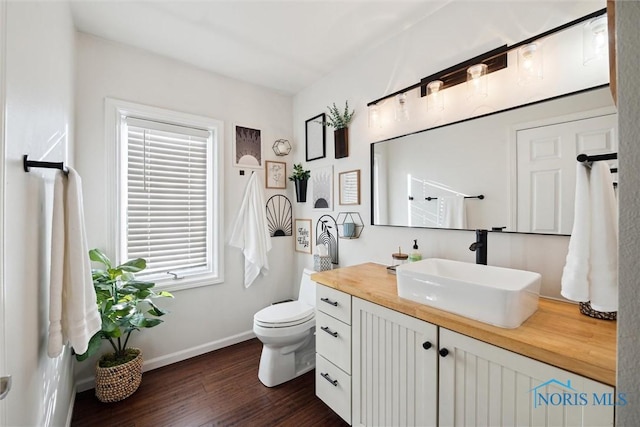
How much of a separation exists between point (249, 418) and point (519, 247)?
6.21ft

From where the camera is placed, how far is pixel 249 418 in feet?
5.66

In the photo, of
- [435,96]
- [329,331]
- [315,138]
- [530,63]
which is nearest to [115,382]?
[329,331]

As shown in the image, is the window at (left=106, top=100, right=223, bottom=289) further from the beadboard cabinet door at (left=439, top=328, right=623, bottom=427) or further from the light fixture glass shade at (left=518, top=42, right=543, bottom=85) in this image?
the light fixture glass shade at (left=518, top=42, right=543, bottom=85)

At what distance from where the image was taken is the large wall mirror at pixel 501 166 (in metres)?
1.26

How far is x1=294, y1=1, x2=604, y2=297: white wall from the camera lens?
4.50ft

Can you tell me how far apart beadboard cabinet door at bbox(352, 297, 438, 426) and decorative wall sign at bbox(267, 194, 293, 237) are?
158 centimetres

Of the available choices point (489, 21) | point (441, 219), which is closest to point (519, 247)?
point (441, 219)

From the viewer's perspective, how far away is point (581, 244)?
1.00 meters

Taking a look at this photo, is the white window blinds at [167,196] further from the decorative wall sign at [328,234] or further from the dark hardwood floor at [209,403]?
the decorative wall sign at [328,234]

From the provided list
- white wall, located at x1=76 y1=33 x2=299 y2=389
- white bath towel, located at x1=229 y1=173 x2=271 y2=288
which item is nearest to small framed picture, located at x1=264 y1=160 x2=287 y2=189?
white wall, located at x1=76 y1=33 x2=299 y2=389

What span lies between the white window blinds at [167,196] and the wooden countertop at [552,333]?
70.6 inches

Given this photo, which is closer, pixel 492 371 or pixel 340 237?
pixel 492 371

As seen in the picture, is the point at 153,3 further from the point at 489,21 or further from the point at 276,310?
the point at 276,310

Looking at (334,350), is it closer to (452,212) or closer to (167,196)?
(452,212)
